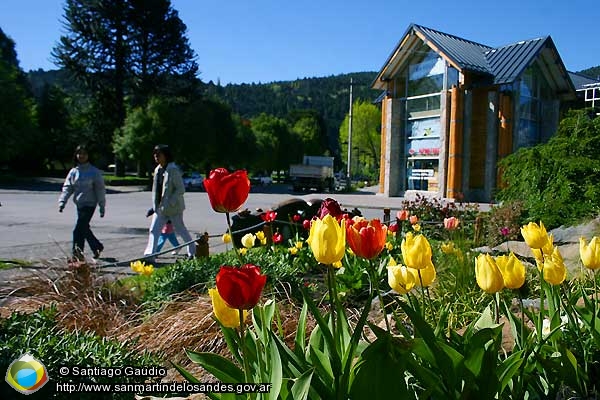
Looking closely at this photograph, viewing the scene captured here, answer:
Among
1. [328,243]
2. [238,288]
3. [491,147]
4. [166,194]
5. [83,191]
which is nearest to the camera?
[238,288]

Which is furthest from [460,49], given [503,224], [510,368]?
[510,368]

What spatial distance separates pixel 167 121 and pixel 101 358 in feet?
131

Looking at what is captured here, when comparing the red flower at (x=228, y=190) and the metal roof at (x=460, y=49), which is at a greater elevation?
the metal roof at (x=460, y=49)

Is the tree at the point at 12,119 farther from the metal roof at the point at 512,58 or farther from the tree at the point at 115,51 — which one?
the metal roof at the point at 512,58

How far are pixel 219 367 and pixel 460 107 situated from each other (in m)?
25.5

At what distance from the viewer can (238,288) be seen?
1.30 m

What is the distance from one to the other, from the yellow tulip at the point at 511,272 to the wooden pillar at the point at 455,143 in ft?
79.0

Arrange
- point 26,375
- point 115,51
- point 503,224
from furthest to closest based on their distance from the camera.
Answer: point 115,51
point 503,224
point 26,375

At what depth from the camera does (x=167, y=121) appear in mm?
40125

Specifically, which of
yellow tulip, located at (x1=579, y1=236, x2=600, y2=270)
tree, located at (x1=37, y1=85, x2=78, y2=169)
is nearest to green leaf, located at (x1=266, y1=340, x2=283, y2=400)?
yellow tulip, located at (x1=579, y1=236, x2=600, y2=270)

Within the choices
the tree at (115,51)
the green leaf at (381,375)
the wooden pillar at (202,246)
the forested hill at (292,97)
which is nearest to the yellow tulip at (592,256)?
the green leaf at (381,375)

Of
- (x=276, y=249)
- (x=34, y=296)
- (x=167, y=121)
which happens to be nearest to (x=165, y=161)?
(x=276, y=249)

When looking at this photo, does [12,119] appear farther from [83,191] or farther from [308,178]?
[83,191]

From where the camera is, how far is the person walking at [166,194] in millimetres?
7500
